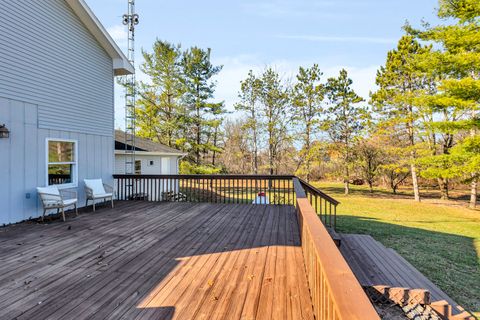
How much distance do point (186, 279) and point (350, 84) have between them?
1988 cm

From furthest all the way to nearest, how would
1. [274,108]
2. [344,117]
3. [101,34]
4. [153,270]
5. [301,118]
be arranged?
[344,117] < [301,118] < [274,108] < [101,34] < [153,270]

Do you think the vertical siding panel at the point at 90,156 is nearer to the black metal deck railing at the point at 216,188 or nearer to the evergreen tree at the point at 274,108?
the black metal deck railing at the point at 216,188

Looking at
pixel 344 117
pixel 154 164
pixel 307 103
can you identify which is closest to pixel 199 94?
pixel 154 164

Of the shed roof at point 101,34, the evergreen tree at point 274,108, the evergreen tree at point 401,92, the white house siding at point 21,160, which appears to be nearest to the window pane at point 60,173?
the white house siding at point 21,160

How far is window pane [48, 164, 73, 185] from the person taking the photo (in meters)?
6.36

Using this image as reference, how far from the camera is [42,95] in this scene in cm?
601

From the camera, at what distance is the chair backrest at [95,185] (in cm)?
695

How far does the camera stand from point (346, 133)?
19859 mm

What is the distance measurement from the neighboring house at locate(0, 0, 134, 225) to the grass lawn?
852cm

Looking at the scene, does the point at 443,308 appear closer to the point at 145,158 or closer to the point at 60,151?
the point at 60,151

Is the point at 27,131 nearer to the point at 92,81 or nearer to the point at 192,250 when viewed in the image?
the point at 92,81

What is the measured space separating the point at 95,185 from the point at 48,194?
1.50 m

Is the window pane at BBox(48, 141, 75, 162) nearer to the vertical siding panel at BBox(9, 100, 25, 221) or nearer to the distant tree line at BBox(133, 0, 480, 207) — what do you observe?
the vertical siding panel at BBox(9, 100, 25, 221)

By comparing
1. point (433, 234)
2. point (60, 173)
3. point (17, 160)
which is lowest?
point (433, 234)
